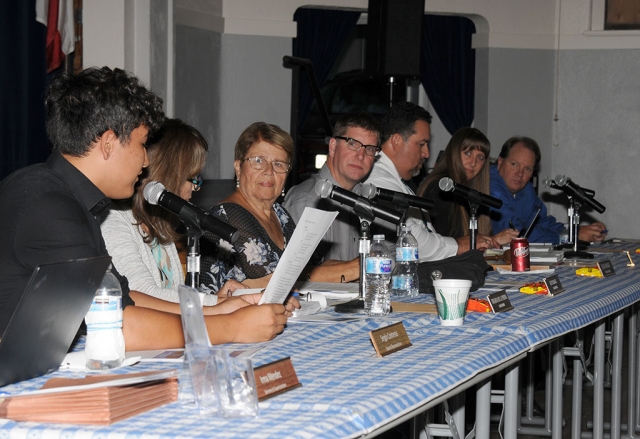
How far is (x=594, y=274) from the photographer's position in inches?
134

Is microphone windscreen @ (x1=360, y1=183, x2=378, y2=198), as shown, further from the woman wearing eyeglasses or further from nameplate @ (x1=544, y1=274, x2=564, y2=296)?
nameplate @ (x1=544, y1=274, x2=564, y2=296)

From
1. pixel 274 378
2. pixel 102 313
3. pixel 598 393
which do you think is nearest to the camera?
pixel 274 378

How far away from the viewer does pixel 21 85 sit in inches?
191

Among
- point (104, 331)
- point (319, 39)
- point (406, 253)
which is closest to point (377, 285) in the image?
point (406, 253)

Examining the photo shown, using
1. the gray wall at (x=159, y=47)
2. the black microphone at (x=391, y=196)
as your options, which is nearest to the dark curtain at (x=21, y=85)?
the gray wall at (x=159, y=47)

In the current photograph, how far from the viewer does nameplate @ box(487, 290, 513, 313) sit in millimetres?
2359

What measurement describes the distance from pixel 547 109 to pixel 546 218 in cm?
271

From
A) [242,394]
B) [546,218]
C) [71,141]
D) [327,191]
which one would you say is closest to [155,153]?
[327,191]

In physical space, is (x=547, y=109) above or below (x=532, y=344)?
above

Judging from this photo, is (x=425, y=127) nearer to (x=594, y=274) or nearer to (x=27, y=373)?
(x=594, y=274)

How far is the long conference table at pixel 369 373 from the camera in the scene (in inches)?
50.1

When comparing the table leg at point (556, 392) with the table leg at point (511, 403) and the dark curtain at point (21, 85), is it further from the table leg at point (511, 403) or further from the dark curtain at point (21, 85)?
the dark curtain at point (21, 85)

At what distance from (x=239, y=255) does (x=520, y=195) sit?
2.98 metres

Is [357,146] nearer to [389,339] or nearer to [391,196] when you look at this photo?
[391,196]
